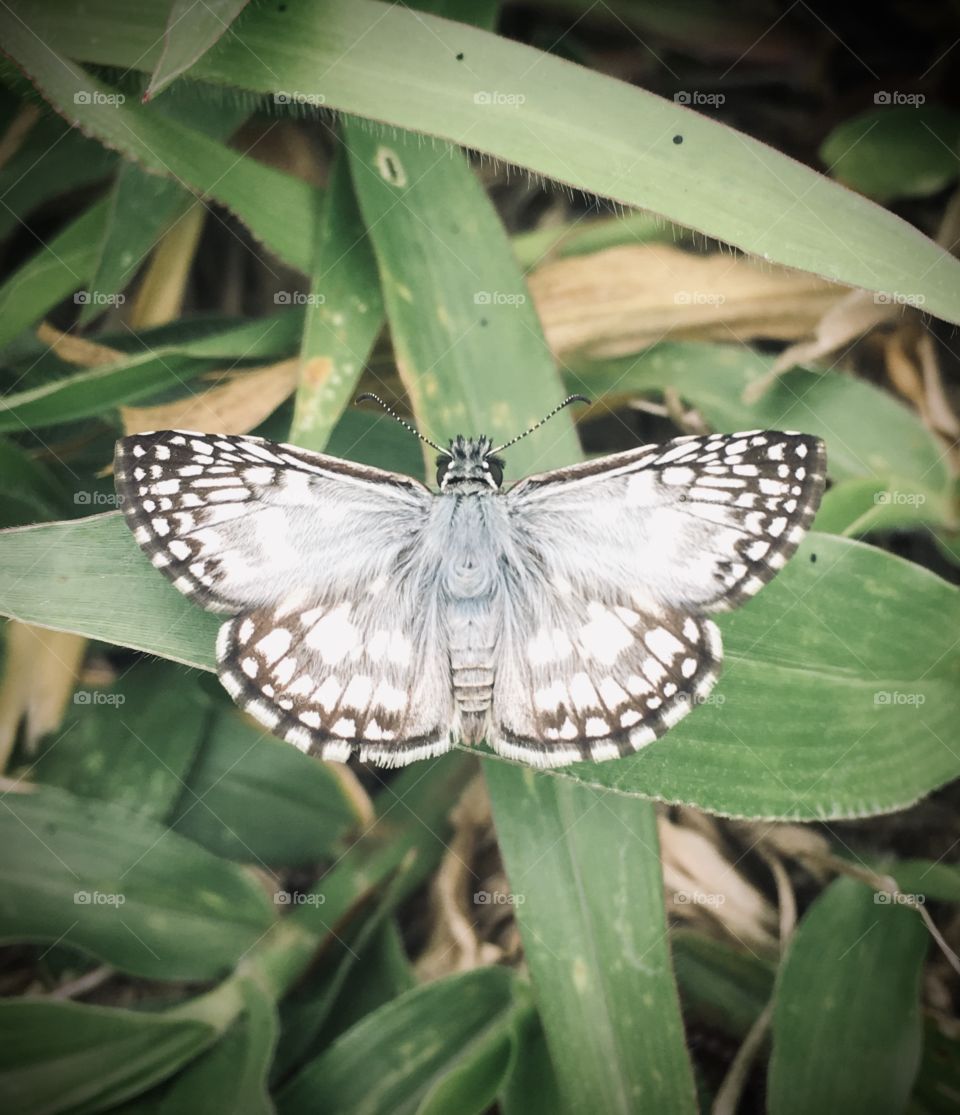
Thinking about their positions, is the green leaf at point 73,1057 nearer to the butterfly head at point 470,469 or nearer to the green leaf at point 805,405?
the butterfly head at point 470,469

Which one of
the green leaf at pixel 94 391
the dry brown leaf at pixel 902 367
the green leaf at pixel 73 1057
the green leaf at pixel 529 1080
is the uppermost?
the dry brown leaf at pixel 902 367

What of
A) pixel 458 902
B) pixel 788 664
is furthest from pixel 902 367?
pixel 458 902

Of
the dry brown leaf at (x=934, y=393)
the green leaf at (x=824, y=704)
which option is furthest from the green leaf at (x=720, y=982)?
the dry brown leaf at (x=934, y=393)

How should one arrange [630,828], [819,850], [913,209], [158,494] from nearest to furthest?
[158,494], [630,828], [819,850], [913,209]

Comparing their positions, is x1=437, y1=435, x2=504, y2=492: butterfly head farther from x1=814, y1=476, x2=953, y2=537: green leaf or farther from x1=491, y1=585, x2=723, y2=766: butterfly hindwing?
x1=814, y1=476, x2=953, y2=537: green leaf

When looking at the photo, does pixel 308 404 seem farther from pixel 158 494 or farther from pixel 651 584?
pixel 651 584

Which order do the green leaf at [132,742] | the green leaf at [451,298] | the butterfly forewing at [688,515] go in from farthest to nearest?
1. the green leaf at [132,742]
2. the green leaf at [451,298]
3. the butterfly forewing at [688,515]

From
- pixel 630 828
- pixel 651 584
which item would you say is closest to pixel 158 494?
pixel 651 584

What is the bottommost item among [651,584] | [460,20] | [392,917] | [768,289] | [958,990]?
[958,990]
